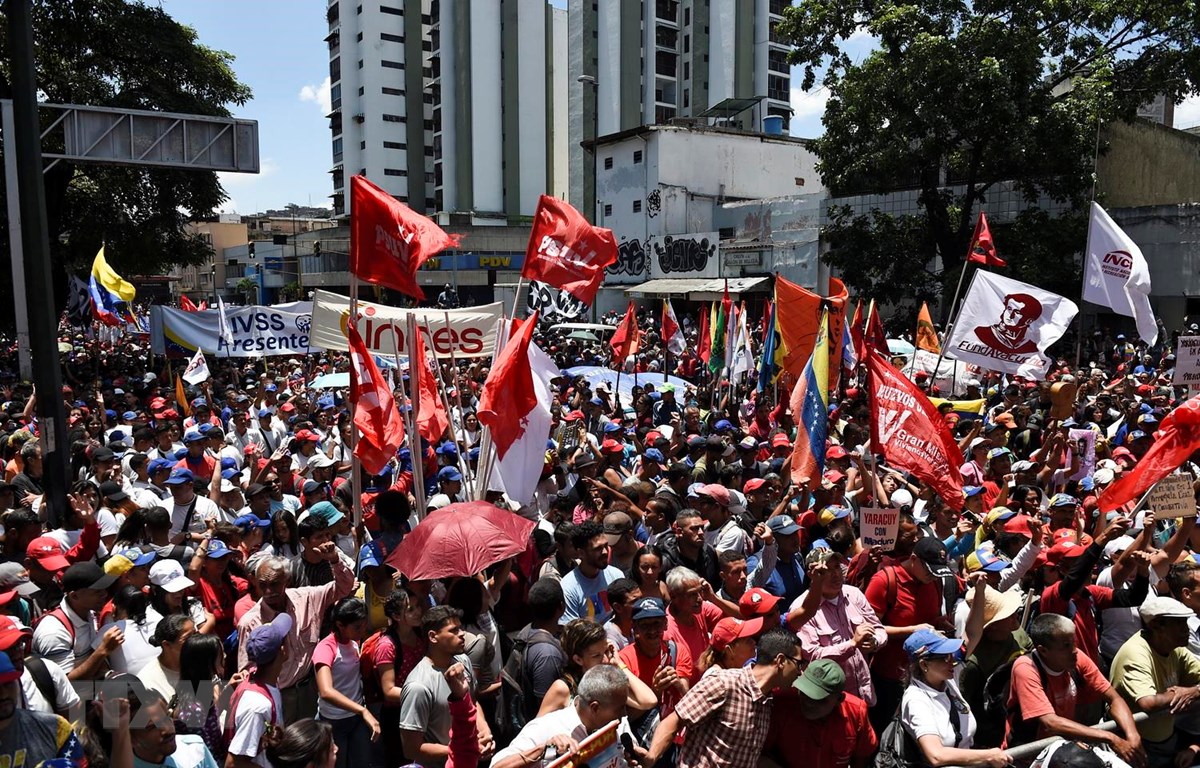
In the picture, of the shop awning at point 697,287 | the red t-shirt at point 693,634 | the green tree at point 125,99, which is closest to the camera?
the red t-shirt at point 693,634

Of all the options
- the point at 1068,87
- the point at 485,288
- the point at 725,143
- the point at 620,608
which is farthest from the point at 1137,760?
the point at 485,288

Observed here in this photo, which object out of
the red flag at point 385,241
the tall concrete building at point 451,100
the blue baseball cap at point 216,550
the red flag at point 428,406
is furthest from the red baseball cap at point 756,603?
the tall concrete building at point 451,100

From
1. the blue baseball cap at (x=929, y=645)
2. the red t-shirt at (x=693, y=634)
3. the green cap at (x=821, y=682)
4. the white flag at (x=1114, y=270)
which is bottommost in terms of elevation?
the red t-shirt at (x=693, y=634)

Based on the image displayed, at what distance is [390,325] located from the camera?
9328 millimetres

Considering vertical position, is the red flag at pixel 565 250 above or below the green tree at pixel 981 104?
below

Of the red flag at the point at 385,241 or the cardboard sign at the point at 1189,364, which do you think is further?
the cardboard sign at the point at 1189,364

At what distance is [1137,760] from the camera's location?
13.4ft

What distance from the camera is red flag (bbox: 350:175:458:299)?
22.2 ft

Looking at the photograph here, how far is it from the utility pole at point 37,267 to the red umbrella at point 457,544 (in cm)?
413

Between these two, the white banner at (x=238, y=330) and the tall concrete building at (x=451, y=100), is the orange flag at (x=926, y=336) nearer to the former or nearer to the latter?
the white banner at (x=238, y=330)

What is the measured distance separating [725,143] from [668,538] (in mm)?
33417

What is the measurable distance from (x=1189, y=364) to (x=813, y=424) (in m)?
4.37

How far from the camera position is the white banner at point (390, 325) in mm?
9383

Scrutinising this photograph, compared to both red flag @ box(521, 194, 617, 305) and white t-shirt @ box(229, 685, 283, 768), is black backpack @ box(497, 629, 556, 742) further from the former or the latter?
red flag @ box(521, 194, 617, 305)
